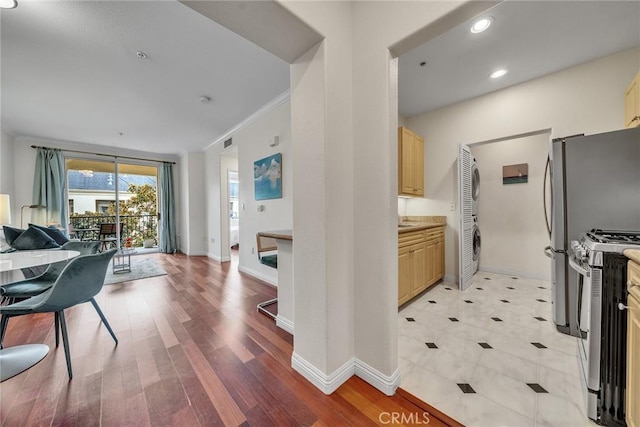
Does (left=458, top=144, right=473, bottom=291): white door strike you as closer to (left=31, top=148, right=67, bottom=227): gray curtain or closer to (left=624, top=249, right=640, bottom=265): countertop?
(left=624, top=249, right=640, bottom=265): countertop

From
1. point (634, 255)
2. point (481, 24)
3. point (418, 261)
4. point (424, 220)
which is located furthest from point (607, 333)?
point (424, 220)

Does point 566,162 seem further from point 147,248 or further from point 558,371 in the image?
point 147,248

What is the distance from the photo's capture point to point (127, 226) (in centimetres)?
613

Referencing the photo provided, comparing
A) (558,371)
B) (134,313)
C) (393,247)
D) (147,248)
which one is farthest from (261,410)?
(147,248)

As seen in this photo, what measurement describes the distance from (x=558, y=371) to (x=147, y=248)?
801 cm

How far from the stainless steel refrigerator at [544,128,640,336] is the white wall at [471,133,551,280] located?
1768 millimetres

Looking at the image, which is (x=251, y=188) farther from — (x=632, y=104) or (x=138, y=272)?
(x=632, y=104)

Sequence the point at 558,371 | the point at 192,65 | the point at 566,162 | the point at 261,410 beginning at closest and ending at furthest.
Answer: the point at 261,410 < the point at 558,371 < the point at 566,162 < the point at 192,65

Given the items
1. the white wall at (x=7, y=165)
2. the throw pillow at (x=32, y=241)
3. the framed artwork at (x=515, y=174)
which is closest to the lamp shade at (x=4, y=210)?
the throw pillow at (x=32, y=241)

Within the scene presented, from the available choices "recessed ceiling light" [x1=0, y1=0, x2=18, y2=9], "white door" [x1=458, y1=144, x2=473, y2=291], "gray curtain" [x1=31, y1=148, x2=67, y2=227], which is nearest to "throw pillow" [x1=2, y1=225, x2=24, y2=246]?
"gray curtain" [x1=31, y1=148, x2=67, y2=227]

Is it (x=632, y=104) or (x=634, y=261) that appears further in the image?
(x=632, y=104)

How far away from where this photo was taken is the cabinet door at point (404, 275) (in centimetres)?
252

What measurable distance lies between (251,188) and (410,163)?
8.67 feet

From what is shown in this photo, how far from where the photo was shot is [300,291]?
1.63 m
